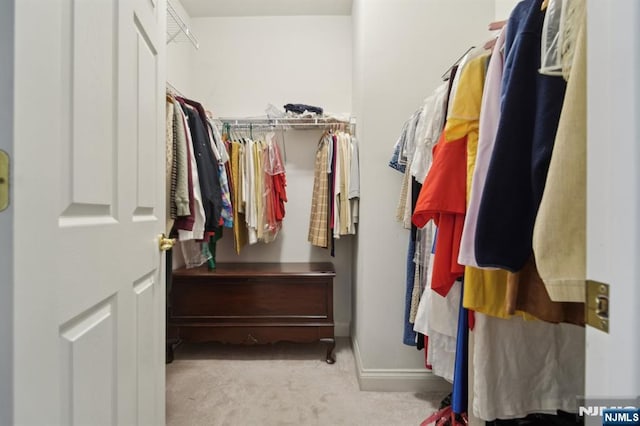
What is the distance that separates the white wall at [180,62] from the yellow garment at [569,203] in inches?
93.5

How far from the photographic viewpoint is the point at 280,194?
223 centimetres

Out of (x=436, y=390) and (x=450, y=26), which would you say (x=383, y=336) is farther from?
(x=450, y=26)

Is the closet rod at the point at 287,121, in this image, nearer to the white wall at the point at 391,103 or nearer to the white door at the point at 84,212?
the white wall at the point at 391,103

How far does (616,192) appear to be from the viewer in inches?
13.5

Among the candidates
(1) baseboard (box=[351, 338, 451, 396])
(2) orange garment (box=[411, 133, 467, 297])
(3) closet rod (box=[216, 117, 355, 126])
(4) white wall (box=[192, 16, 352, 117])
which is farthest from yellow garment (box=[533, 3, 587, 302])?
(4) white wall (box=[192, 16, 352, 117])

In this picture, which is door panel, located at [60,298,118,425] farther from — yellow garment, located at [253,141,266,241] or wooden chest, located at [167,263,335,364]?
yellow garment, located at [253,141,266,241]

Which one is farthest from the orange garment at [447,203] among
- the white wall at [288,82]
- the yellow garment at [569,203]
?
the white wall at [288,82]

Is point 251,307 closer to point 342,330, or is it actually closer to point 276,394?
point 276,394

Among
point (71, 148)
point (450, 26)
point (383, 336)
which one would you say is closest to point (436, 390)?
point (383, 336)

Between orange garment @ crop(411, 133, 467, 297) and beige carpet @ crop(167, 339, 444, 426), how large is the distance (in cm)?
100

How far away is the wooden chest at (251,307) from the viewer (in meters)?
1.99
